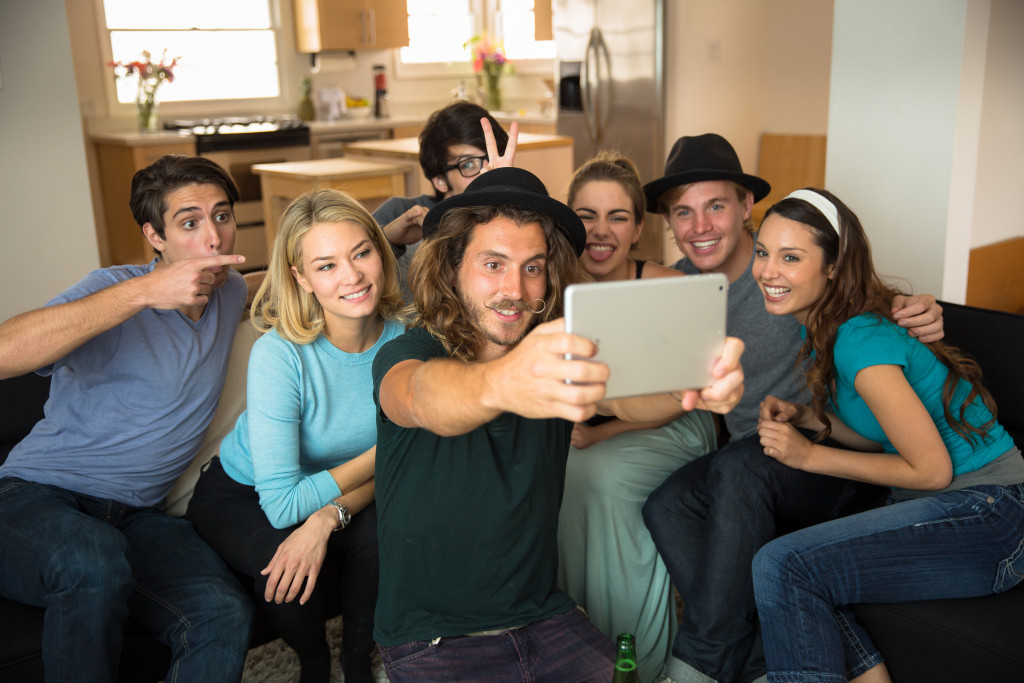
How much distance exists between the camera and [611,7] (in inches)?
212

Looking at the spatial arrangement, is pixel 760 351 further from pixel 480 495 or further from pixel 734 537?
pixel 480 495

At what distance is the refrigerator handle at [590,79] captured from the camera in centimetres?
556

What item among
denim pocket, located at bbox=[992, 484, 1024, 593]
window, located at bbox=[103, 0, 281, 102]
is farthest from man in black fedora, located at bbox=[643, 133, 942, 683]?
window, located at bbox=[103, 0, 281, 102]

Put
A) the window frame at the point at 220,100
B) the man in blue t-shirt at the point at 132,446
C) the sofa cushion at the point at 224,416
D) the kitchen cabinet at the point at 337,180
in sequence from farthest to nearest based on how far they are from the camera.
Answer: the window frame at the point at 220,100
the kitchen cabinet at the point at 337,180
the sofa cushion at the point at 224,416
the man in blue t-shirt at the point at 132,446

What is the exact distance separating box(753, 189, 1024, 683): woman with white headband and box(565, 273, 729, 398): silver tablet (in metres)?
0.75

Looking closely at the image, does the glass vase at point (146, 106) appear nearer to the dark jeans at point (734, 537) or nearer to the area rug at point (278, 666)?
the area rug at point (278, 666)

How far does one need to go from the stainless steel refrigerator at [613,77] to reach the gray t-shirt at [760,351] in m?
3.22

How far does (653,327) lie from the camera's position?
40.9 inches

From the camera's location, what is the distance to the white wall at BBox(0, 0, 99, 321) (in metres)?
3.74

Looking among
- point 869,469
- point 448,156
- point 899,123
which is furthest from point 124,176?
point 869,469

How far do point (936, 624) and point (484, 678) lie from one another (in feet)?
2.83

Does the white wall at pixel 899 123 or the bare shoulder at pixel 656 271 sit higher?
the white wall at pixel 899 123

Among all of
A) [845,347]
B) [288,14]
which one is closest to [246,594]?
[845,347]

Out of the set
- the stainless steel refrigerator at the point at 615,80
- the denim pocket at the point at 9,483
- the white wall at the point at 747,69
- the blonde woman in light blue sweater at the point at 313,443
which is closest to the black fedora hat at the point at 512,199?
the blonde woman in light blue sweater at the point at 313,443
